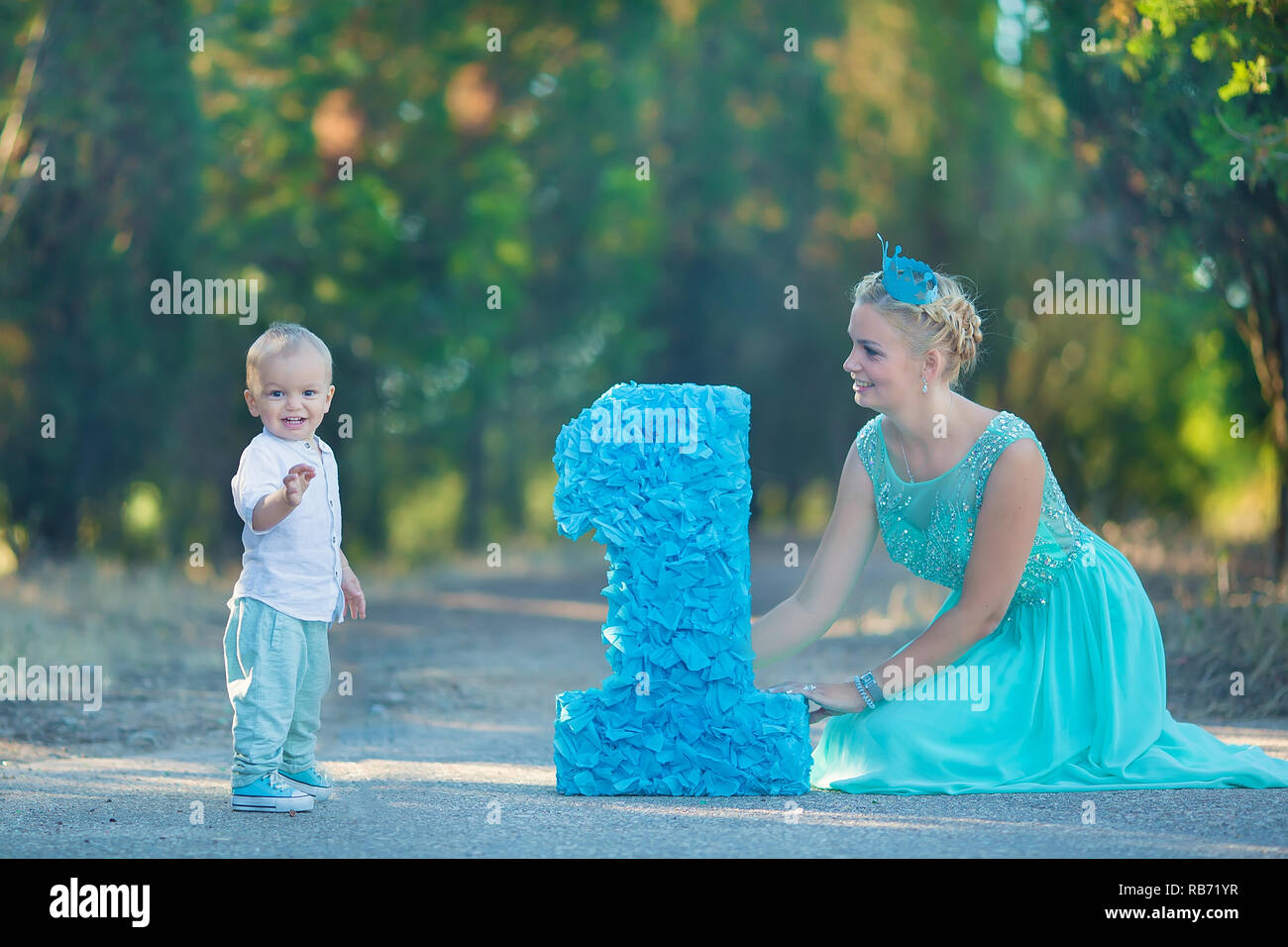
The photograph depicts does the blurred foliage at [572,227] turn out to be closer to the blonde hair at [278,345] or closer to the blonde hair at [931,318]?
the blonde hair at [931,318]

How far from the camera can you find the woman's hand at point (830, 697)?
15.5 ft

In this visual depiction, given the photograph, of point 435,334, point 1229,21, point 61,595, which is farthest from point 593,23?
point 1229,21

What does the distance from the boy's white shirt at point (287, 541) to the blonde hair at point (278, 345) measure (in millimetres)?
238

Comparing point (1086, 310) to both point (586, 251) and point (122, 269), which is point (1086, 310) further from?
point (122, 269)

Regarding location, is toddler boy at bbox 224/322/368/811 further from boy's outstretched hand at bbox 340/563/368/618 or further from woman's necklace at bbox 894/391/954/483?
woman's necklace at bbox 894/391/954/483

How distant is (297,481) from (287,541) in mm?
312

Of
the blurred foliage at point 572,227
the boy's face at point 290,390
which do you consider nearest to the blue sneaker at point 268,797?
the boy's face at point 290,390

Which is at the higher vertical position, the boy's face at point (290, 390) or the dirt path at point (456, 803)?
the boy's face at point (290, 390)

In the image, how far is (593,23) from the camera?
15.9 m

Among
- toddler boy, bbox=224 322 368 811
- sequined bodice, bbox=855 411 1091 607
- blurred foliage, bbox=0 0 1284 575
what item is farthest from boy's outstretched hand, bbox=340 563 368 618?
blurred foliage, bbox=0 0 1284 575

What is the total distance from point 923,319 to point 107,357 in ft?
28.3

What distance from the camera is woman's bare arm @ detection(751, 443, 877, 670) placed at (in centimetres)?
484

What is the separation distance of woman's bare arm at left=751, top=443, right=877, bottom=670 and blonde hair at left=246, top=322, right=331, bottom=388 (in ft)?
5.53

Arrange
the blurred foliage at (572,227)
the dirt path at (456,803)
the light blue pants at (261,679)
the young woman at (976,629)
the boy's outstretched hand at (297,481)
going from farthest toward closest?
the blurred foliage at (572,227) < the young woman at (976,629) < the light blue pants at (261,679) < the boy's outstretched hand at (297,481) < the dirt path at (456,803)
